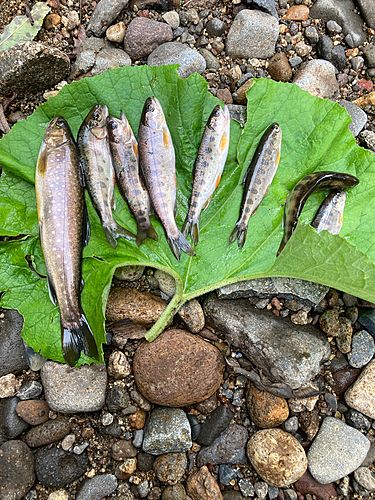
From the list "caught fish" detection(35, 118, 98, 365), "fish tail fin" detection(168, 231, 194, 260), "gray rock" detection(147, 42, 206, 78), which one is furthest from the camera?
"gray rock" detection(147, 42, 206, 78)

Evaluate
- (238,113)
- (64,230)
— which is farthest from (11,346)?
(238,113)

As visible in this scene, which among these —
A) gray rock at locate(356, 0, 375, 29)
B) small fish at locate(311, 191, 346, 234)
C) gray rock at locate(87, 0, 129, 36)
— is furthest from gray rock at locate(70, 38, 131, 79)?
gray rock at locate(356, 0, 375, 29)

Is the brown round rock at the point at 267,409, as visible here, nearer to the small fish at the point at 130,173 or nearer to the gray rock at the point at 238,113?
the small fish at the point at 130,173

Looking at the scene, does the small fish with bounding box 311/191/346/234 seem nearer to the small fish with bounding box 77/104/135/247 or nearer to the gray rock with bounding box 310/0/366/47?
the small fish with bounding box 77/104/135/247

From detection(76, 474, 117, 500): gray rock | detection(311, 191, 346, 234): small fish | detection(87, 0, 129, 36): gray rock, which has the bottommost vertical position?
detection(76, 474, 117, 500): gray rock

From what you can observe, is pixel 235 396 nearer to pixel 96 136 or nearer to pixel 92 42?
pixel 96 136
